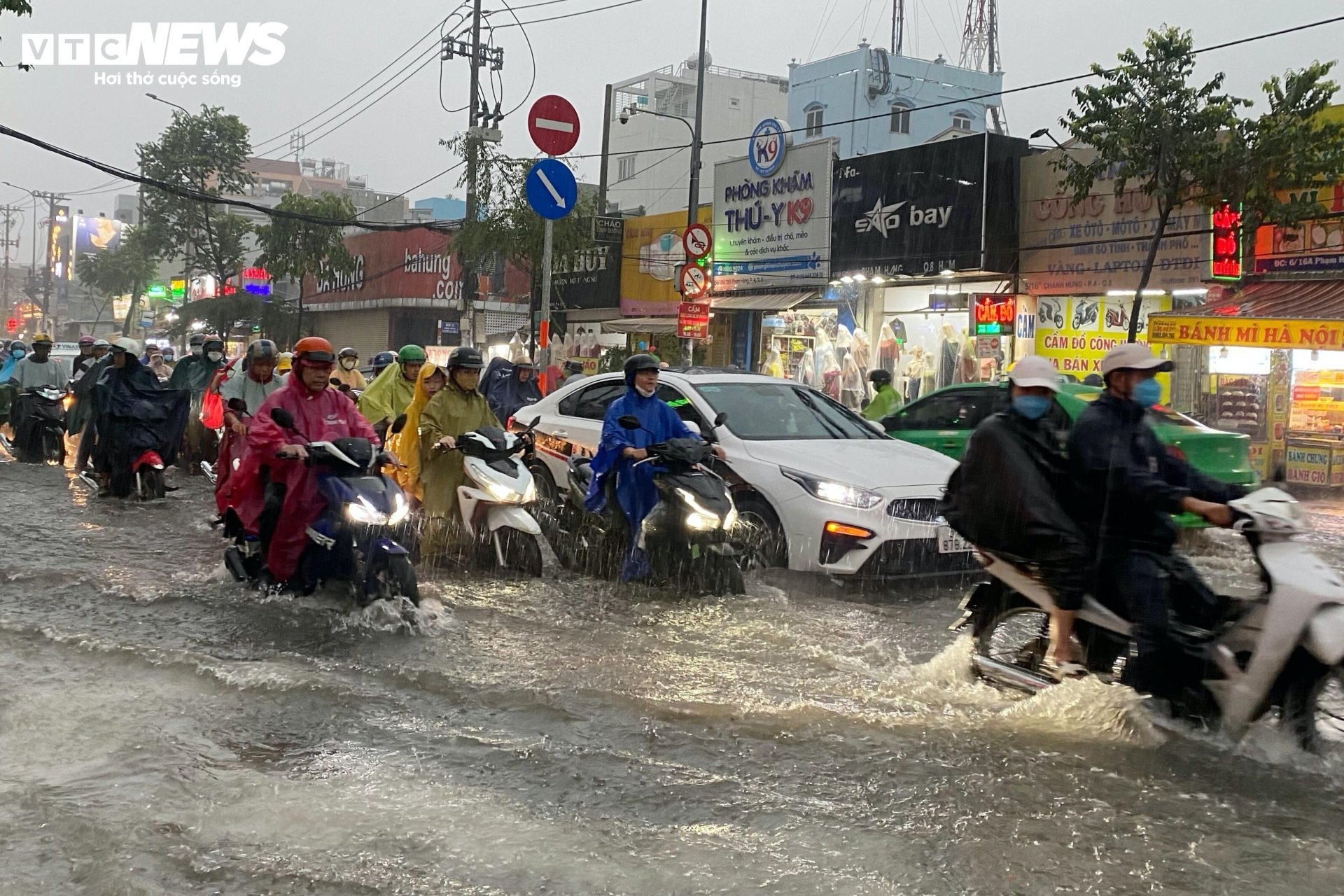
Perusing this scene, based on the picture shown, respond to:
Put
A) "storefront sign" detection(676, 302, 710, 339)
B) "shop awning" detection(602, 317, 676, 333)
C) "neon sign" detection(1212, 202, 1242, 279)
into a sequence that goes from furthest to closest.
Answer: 1. "shop awning" detection(602, 317, 676, 333)
2. "storefront sign" detection(676, 302, 710, 339)
3. "neon sign" detection(1212, 202, 1242, 279)

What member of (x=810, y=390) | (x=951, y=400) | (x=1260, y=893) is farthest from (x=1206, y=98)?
(x=1260, y=893)

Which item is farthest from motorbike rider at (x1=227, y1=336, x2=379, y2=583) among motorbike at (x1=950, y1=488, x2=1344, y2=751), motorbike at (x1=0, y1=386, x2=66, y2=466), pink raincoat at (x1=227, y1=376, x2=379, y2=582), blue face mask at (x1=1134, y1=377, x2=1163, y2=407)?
motorbike at (x1=0, y1=386, x2=66, y2=466)

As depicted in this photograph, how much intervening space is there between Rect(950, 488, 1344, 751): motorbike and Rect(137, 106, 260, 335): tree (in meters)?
41.0

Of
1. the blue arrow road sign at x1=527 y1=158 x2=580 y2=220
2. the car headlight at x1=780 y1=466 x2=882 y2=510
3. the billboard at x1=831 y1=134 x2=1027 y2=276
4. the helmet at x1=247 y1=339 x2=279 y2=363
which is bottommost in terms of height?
the car headlight at x1=780 y1=466 x2=882 y2=510

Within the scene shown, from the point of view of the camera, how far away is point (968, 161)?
70.2 feet

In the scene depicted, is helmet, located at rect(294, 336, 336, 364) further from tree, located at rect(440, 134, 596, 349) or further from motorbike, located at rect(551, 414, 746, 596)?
tree, located at rect(440, 134, 596, 349)

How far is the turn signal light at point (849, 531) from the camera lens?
25.1 ft

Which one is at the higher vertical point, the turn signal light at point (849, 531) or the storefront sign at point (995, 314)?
the storefront sign at point (995, 314)

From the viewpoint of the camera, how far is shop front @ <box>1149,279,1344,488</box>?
52.2ft

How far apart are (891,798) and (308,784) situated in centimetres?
198

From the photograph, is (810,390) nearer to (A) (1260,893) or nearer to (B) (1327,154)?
(A) (1260,893)

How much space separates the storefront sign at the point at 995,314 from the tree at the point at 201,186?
29.4 m

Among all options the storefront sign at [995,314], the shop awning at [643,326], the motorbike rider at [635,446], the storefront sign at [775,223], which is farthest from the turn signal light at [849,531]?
the shop awning at [643,326]

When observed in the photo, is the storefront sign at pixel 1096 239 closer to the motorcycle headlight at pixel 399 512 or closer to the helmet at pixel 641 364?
the helmet at pixel 641 364
